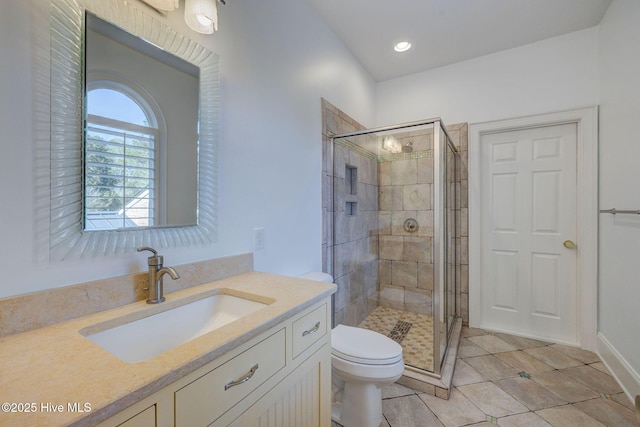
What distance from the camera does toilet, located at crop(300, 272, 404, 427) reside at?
1459mm

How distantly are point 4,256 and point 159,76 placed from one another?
2.59ft

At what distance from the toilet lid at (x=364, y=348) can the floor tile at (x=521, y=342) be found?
157 cm

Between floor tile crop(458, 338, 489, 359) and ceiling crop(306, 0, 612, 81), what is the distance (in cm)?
270

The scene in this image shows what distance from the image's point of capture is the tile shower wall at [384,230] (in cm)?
231

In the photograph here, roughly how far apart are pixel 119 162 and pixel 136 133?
0.43 feet

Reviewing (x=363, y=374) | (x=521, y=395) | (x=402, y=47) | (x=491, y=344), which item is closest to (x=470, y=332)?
(x=491, y=344)

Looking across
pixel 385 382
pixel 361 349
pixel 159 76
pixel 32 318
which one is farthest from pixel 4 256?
pixel 385 382

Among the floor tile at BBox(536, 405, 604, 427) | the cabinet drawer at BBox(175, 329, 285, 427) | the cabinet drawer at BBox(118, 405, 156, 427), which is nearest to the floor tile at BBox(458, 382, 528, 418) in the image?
the floor tile at BBox(536, 405, 604, 427)

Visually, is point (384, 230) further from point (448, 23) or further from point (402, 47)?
point (448, 23)

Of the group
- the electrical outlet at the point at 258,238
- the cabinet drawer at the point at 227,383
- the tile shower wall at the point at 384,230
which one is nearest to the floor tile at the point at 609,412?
→ the tile shower wall at the point at 384,230

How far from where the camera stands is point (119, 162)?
99 centimetres

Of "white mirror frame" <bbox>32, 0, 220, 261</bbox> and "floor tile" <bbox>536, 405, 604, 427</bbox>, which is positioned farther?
"floor tile" <bbox>536, 405, 604, 427</bbox>

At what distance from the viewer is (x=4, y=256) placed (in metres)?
0.75

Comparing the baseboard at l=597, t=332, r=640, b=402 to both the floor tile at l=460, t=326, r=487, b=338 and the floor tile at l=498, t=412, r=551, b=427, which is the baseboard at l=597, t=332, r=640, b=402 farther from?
the floor tile at l=460, t=326, r=487, b=338
